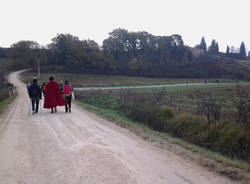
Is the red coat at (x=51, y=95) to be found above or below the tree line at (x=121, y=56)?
below

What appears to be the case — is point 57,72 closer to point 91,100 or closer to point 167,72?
point 167,72

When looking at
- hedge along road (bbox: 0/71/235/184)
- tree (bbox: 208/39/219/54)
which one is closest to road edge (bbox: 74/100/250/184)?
hedge along road (bbox: 0/71/235/184)

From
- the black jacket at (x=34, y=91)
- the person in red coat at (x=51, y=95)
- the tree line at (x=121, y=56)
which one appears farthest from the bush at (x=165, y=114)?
the tree line at (x=121, y=56)

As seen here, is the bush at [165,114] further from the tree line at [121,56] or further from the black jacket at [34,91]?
the tree line at [121,56]

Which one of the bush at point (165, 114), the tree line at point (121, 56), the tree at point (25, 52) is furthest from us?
the tree line at point (121, 56)

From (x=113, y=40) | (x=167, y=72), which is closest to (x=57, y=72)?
(x=113, y=40)

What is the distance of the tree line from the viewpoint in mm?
65562

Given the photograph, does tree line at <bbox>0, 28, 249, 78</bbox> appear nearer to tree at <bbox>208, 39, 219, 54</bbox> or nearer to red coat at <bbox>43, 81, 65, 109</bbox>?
tree at <bbox>208, 39, 219, 54</bbox>

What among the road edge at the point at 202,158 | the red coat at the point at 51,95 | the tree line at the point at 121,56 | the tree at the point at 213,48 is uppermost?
the tree at the point at 213,48

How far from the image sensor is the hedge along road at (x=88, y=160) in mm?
4383

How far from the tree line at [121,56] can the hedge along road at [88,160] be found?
6042 cm

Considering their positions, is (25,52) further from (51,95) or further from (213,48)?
(213,48)

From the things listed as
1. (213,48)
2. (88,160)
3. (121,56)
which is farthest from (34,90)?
(213,48)

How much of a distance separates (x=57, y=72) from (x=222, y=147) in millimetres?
63386
